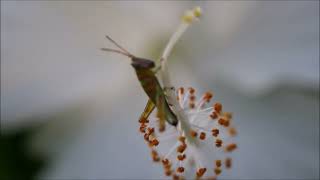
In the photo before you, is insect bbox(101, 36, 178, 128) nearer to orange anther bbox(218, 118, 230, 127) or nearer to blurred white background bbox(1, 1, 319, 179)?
orange anther bbox(218, 118, 230, 127)

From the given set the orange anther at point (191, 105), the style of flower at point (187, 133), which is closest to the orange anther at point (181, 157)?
the style of flower at point (187, 133)

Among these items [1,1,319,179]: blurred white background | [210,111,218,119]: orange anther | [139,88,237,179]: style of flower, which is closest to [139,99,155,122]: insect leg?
[139,88,237,179]: style of flower

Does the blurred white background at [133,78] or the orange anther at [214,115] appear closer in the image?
A: the orange anther at [214,115]

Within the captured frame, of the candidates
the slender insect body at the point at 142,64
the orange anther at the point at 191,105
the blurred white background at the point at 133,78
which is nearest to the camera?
the slender insect body at the point at 142,64

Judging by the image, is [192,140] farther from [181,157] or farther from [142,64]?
[142,64]

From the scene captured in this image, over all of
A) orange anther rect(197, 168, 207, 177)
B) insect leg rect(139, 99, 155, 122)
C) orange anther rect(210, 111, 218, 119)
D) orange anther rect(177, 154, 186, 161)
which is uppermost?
orange anther rect(210, 111, 218, 119)

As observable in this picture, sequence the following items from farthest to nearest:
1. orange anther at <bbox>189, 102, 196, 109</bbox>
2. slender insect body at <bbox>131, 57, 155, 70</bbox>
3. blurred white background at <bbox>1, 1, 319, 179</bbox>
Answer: blurred white background at <bbox>1, 1, 319, 179</bbox>
orange anther at <bbox>189, 102, 196, 109</bbox>
slender insect body at <bbox>131, 57, 155, 70</bbox>

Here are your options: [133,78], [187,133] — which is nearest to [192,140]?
[187,133]

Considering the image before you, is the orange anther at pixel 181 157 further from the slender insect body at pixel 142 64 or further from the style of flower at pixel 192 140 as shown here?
the slender insect body at pixel 142 64

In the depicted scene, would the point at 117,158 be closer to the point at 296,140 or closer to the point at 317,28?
the point at 296,140
